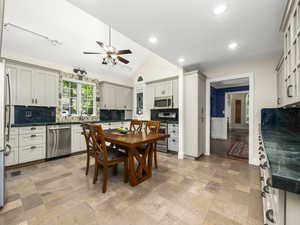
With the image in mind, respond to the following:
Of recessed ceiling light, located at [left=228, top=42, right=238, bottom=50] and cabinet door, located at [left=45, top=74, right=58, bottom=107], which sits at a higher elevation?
recessed ceiling light, located at [left=228, top=42, right=238, bottom=50]

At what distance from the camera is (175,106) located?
4168 millimetres

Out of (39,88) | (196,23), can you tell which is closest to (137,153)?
(196,23)

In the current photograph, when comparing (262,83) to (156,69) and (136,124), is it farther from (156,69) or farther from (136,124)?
(156,69)

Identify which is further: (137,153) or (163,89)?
(163,89)

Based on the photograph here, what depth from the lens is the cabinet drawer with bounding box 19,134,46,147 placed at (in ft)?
9.20

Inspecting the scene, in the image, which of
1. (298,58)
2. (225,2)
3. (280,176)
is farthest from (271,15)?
(280,176)

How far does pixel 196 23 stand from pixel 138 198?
2.58 metres

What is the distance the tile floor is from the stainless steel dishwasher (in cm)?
52

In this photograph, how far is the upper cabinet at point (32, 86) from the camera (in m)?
2.90

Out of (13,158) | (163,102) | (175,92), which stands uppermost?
(175,92)

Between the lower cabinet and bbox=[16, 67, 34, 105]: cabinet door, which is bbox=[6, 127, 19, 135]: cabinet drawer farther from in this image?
the lower cabinet

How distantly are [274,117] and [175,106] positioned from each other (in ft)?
7.57

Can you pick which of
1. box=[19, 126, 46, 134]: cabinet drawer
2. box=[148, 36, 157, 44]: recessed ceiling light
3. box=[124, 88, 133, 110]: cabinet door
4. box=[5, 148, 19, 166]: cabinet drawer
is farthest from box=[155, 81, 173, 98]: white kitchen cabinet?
box=[5, 148, 19, 166]: cabinet drawer

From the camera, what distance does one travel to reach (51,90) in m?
3.45
